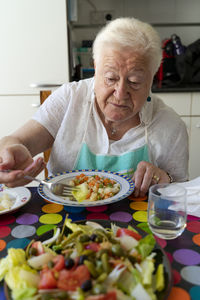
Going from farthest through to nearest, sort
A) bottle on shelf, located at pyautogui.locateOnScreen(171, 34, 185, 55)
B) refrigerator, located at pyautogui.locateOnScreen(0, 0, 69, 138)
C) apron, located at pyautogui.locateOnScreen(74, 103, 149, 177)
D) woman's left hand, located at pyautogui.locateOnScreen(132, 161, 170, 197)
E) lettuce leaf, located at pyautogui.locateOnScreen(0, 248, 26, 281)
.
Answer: bottle on shelf, located at pyautogui.locateOnScreen(171, 34, 185, 55) < refrigerator, located at pyautogui.locateOnScreen(0, 0, 69, 138) < apron, located at pyautogui.locateOnScreen(74, 103, 149, 177) < woman's left hand, located at pyautogui.locateOnScreen(132, 161, 170, 197) < lettuce leaf, located at pyautogui.locateOnScreen(0, 248, 26, 281)

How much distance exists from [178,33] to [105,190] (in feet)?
8.16

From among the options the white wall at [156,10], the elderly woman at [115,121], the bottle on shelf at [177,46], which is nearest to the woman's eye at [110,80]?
the elderly woman at [115,121]

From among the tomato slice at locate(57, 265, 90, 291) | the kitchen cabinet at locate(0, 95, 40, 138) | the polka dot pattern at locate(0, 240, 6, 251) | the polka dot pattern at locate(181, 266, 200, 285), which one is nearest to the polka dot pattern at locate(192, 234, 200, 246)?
the polka dot pattern at locate(181, 266, 200, 285)

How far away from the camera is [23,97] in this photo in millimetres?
2395

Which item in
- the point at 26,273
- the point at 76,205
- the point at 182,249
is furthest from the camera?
the point at 76,205

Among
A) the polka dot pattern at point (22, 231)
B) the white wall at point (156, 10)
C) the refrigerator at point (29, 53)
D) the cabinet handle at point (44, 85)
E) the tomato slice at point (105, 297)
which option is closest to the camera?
the tomato slice at point (105, 297)

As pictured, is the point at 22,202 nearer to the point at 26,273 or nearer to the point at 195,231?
the point at 26,273

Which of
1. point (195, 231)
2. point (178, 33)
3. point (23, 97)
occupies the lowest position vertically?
point (195, 231)

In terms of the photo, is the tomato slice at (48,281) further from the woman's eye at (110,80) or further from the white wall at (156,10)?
the white wall at (156,10)

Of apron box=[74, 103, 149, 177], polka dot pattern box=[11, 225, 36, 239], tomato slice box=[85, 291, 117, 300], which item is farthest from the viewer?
apron box=[74, 103, 149, 177]

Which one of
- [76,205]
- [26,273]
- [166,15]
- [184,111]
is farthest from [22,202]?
[166,15]

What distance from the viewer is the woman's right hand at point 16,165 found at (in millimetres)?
883

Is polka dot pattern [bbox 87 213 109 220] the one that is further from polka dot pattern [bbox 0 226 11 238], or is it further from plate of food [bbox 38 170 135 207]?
polka dot pattern [bbox 0 226 11 238]

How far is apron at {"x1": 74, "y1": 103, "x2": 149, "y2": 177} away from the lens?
1.29 m
